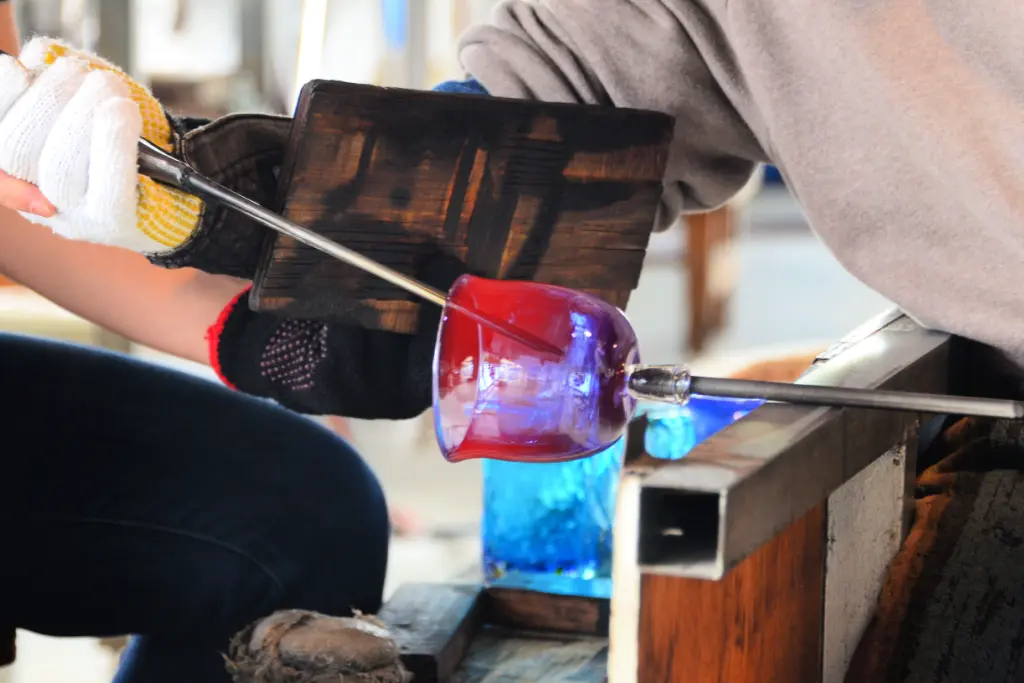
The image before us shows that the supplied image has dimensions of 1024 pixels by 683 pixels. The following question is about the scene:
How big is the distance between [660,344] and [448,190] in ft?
8.19

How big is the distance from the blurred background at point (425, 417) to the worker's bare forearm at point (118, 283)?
297mm

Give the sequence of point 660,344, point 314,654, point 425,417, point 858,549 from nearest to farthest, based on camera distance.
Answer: point 858,549 → point 314,654 → point 425,417 → point 660,344

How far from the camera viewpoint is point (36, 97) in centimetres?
51

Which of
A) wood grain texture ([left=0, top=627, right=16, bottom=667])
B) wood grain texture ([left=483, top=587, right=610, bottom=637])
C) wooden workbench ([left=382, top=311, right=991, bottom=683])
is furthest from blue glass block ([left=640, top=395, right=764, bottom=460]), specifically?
wood grain texture ([left=0, top=627, right=16, bottom=667])

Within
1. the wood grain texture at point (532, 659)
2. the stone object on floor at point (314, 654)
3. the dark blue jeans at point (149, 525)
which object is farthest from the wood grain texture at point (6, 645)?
the wood grain texture at point (532, 659)

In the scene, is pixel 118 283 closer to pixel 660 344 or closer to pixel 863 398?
pixel 863 398

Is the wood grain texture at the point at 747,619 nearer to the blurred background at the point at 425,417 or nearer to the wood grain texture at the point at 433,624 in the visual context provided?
the wood grain texture at the point at 433,624

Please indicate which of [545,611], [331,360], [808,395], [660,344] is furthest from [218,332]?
[660,344]

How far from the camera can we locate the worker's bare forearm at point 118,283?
30.5 inches

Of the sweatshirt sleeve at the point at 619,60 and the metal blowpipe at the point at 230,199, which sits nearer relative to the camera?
the metal blowpipe at the point at 230,199

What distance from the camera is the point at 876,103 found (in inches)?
24.1

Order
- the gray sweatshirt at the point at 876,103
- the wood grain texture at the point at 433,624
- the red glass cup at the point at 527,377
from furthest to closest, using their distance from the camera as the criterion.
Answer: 1. the wood grain texture at the point at 433,624
2. the gray sweatshirt at the point at 876,103
3. the red glass cup at the point at 527,377

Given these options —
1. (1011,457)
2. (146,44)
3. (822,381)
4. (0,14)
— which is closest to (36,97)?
(0,14)

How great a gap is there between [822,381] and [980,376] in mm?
165
